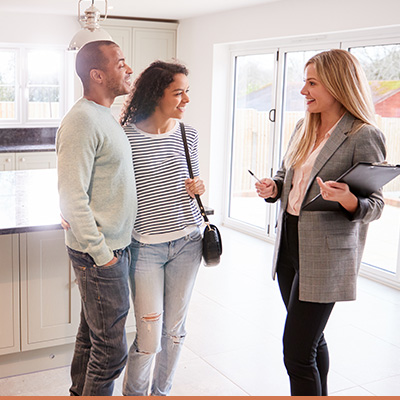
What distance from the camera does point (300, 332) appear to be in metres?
1.95

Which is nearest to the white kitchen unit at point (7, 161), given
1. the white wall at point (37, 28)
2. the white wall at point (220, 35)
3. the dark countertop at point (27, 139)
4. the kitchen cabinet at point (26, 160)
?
the kitchen cabinet at point (26, 160)

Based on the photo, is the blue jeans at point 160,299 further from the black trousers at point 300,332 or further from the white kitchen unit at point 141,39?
the white kitchen unit at point 141,39

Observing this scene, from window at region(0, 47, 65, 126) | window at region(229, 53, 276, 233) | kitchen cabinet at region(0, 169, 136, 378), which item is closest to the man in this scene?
kitchen cabinet at region(0, 169, 136, 378)

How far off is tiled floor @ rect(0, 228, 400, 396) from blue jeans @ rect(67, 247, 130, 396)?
70 cm

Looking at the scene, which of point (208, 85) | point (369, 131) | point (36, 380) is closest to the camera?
point (369, 131)

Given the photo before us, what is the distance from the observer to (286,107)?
19.3 feet

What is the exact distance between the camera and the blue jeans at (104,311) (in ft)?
6.36

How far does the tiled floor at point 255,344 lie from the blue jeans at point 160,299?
1.87 ft

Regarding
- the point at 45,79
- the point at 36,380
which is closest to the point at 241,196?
the point at 45,79

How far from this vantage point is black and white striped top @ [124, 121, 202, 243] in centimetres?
204

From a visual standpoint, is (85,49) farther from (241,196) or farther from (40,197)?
(241,196)

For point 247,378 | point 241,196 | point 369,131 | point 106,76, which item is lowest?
point 247,378

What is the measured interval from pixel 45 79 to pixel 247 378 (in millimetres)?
5134

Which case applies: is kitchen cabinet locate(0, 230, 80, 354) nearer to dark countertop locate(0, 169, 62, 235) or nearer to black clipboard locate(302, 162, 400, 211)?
dark countertop locate(0, 169, 62, 235)
